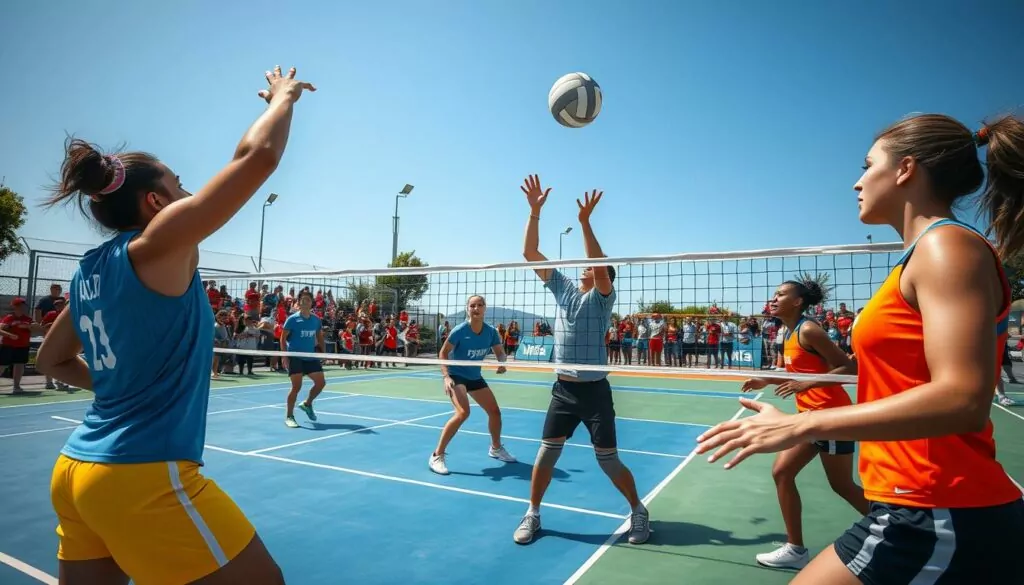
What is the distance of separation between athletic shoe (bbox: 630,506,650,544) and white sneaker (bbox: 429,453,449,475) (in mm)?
2519

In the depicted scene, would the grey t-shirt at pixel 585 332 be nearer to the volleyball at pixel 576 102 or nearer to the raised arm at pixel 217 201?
the volleyball at pixel 576 102

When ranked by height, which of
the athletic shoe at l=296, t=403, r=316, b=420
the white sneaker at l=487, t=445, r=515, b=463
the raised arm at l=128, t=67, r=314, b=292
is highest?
the raised arm at l=128, t=67, r=314, b=292

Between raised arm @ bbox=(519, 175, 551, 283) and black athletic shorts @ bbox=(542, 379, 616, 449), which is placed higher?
raised arm @ bbox=(519, 175, 551, 283)

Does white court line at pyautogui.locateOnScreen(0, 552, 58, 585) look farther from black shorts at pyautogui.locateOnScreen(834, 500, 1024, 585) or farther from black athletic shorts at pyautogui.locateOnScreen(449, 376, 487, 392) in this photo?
black shorts at pyautogui.locateOnScreen(834, 500, 1024, 585)

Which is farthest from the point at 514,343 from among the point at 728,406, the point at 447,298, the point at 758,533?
the point at 758,533

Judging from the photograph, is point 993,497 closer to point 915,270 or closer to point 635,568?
point 915,270

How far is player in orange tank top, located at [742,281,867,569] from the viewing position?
3.82 metres

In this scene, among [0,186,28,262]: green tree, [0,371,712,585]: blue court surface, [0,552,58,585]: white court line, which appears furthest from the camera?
[0,186,28,262]: green tree

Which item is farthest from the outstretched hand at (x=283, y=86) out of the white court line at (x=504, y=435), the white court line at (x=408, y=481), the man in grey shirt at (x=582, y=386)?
the white court line at (x=504, y=435)

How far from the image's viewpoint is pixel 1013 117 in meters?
1.61

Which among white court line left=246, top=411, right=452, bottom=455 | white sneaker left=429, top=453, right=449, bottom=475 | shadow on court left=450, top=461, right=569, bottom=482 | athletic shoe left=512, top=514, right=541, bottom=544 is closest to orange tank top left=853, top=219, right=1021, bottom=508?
athletic shoe left=512, top=514, right=541, bottom=544

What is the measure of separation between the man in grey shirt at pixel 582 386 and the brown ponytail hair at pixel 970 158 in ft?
9.08

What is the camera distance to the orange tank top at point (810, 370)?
4.21 meters

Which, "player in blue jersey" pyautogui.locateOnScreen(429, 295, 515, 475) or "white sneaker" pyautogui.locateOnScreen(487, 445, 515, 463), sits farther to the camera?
"white sneaker" pyautogui.locateOnScreen(487, 445, 515, 463)
